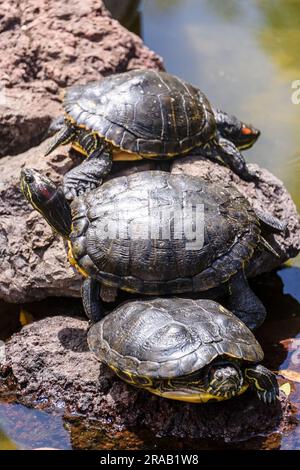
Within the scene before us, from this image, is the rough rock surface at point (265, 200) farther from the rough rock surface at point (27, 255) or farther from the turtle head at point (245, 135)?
the rough rock surface at point (27, 255)

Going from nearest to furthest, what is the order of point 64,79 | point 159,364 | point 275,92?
point 159,364 < point 64,79 < point 275,92

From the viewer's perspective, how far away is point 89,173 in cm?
547

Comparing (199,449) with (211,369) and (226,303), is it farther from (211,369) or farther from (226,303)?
(226,303)

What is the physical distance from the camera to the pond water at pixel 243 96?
14.4 ft

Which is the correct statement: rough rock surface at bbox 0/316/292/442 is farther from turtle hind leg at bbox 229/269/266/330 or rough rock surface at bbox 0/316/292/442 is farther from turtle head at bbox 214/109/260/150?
turtle head at bbox 214/109/260/150

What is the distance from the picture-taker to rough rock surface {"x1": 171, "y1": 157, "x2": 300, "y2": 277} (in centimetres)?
542

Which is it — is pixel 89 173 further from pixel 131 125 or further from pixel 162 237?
pixel 162 237

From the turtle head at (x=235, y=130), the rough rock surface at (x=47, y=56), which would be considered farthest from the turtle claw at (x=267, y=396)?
the rough rock surface at (x=47, y=56)

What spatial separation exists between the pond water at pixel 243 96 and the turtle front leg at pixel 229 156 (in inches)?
32.3

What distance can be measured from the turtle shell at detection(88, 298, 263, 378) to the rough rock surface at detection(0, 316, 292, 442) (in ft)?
0.79

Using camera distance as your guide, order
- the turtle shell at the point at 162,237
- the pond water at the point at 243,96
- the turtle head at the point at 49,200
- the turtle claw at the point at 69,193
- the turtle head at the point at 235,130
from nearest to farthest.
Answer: the pond water at the point at 243,96
the turtle shell at the point at 162,237
the turtle head at the point at 49,200
the turtle claw at the point at 69,193
the turtle head at the point at 235,130

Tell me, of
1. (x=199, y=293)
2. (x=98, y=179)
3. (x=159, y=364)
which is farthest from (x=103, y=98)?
(x=159, y=364)

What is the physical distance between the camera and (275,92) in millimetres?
8070
